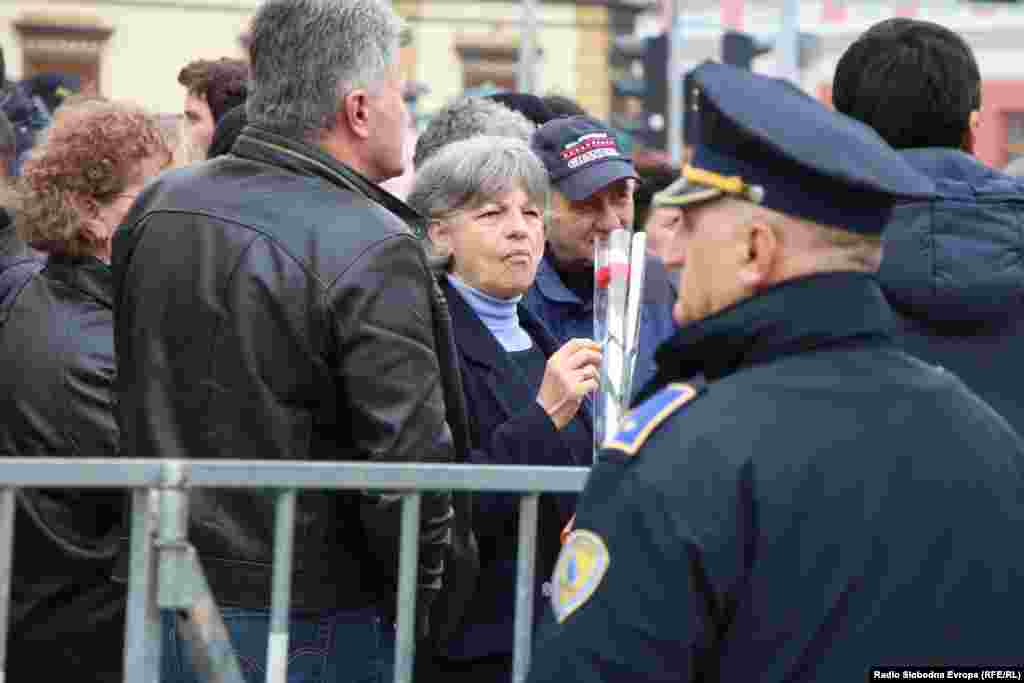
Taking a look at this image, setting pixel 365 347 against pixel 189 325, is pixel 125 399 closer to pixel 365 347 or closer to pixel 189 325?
pixel 189 325

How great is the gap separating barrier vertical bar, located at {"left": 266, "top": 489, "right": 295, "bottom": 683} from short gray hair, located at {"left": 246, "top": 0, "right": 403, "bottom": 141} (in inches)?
30.1

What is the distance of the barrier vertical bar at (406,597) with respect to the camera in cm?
300

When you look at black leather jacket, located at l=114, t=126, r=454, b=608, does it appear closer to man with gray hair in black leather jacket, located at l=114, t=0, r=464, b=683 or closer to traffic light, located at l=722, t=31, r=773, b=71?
man with gray hair in black leather jacket, located at l=114, t=0, r=464, b=683

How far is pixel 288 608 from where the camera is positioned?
9.69ft

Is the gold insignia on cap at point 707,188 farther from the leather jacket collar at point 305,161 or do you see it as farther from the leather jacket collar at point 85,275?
the leather jacket collar at point 85,275

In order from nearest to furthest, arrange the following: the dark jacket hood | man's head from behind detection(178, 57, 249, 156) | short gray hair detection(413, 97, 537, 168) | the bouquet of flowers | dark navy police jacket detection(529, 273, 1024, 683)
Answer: dark navy police jacket detection(529, 273, 1024, 683), the dark jacket hood, the bouquet of flowers, short gray hair detection(413, 97, 537, 168), man's head from behind detection(178, 57, 249, 156)

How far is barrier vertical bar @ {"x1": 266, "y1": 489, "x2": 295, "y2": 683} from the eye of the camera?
285 centimetres

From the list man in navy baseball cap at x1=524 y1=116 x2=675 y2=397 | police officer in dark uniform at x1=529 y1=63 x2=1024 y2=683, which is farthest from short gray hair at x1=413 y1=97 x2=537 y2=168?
police officer in dark uniform at x1=529 y1=63 x2=1024 y2=683

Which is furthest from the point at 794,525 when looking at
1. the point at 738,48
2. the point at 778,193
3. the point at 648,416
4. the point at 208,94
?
the point at 738,48

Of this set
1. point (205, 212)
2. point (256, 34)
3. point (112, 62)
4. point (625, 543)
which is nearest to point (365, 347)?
point (205, 212)

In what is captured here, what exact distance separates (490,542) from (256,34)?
108 cm

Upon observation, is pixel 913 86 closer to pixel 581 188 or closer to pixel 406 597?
pixel 581 188

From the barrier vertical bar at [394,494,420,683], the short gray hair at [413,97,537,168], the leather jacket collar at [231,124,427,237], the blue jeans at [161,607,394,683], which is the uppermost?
the leather jacket collar at [231,124,427,237]

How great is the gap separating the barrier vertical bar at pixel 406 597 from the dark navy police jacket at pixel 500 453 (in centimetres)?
45
